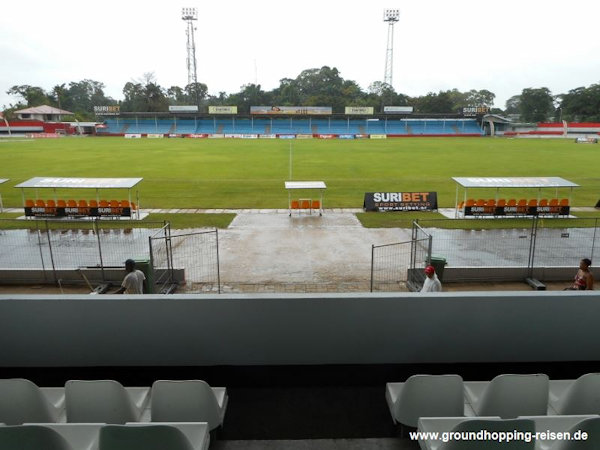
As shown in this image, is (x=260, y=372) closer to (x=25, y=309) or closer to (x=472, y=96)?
Answer: (x=25, y=309)

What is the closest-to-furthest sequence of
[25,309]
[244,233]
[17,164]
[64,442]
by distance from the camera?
[64,442]
[25,309]
[244,233]
[17,164]

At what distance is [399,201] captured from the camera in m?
18.7

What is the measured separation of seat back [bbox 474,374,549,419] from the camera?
3.15m

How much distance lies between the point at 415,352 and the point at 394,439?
2.67 ft

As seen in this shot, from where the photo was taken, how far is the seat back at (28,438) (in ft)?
7.84

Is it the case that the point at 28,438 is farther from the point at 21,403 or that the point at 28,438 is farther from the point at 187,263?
the point at 187,263

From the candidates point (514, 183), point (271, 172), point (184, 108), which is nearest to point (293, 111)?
point (184, 108)

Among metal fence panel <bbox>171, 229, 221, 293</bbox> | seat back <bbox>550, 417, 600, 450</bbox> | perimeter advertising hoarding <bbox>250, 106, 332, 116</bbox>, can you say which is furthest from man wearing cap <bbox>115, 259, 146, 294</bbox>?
perimeter advertising hoarding <bbox>250, 106, 332, 116</bbox>

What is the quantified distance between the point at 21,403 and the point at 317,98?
10436 centimetres

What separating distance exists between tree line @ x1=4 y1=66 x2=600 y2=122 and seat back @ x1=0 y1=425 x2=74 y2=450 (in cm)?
9653

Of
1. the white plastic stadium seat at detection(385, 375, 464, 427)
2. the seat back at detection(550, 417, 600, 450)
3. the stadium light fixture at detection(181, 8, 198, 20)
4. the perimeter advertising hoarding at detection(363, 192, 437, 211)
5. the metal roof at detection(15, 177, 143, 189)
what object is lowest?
the perimeter advertising hoarding at detection(363, 192, 437, 211)

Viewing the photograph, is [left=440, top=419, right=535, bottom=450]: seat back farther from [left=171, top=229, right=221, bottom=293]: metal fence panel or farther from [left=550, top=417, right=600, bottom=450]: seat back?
[left=171, top=229, right=221, bottom=293]: metal fence panel


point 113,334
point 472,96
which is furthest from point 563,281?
point 472,96

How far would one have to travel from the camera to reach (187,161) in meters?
36.0
